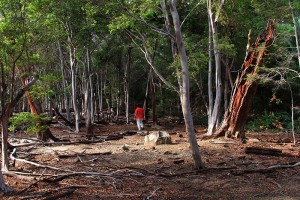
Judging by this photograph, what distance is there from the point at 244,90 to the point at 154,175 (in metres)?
7.69

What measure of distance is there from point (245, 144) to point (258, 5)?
642 centimetres

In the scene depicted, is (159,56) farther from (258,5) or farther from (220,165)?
(220,165)

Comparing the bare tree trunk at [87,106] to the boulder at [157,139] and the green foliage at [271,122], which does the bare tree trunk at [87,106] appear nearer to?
the boulder at [157,139]

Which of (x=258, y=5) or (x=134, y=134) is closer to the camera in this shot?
(x=258, y=5)

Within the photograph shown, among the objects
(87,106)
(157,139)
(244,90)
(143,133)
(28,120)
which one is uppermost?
(244,90)

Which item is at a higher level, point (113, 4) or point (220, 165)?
point (113, 4)

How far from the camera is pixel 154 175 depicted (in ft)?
31.0

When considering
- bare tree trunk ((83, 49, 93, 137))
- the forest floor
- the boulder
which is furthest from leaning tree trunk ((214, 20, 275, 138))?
bare tree trunk ((83, 49, 93, 137))

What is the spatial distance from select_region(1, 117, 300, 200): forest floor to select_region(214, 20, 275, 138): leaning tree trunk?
1943mm

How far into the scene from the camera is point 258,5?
15.6 metres

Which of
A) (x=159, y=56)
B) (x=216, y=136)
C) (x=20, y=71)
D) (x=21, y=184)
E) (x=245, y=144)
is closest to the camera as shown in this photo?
(x=21, y=184)

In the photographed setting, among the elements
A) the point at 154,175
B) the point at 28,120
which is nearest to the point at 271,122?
the point at 154,175

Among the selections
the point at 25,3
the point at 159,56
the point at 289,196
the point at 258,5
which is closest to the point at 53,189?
the point at 25,3

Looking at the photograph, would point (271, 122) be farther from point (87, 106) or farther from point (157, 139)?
point (87, 106)
